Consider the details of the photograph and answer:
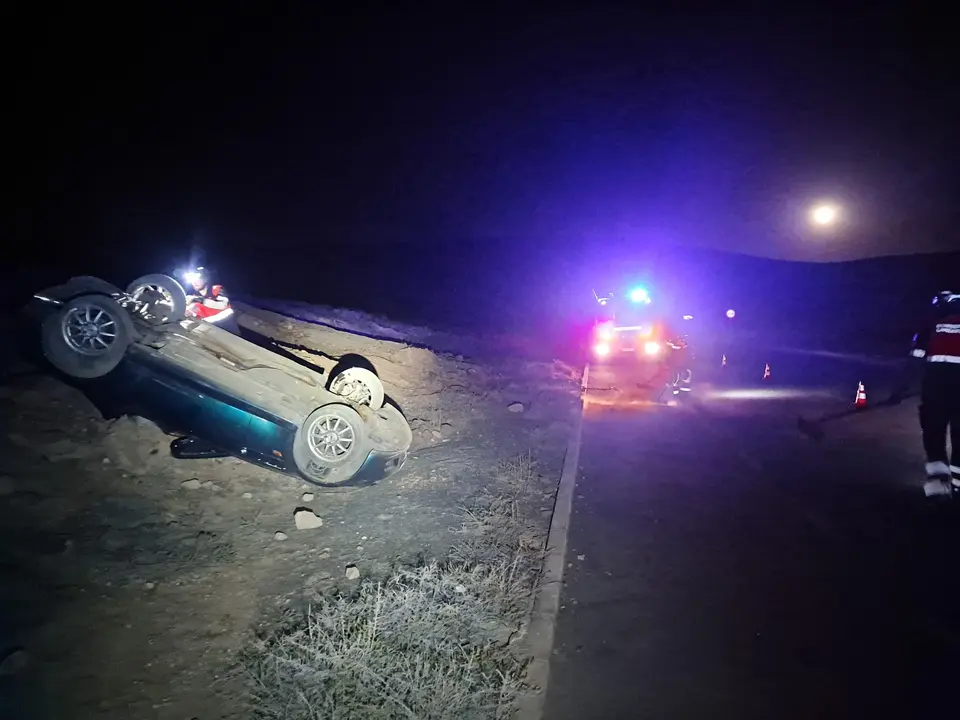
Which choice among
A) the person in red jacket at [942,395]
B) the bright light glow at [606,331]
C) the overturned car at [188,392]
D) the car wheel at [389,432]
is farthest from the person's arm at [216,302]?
the person in red jacket at [942,395]

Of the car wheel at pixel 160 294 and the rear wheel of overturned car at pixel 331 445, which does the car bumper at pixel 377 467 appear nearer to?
the rear wheel of overturned car at pixel 331 445

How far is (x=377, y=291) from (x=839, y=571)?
27.4 meters

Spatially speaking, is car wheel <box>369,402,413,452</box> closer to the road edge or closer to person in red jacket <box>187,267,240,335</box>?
the road edge

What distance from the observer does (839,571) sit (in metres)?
5.57

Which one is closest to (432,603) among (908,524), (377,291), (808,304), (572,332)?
(908,524)

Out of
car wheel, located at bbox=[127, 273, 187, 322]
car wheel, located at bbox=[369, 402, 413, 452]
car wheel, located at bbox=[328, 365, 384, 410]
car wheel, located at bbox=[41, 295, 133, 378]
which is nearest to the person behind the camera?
car wheel, located at bbox=[41, 295, 133, 378]

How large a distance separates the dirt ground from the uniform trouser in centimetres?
411

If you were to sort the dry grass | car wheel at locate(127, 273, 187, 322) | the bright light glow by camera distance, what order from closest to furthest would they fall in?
1. the dry grass
2. car wheel at locate(127, 273, 187, 322)
3. the bright light glow

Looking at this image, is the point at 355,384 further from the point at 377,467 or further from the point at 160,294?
the point at 160,294

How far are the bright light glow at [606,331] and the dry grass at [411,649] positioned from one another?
28.0 feet

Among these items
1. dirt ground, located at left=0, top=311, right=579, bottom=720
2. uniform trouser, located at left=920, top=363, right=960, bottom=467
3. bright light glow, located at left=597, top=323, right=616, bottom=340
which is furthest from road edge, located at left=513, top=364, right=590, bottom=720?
bright light glow, located at left=597, top=323, right=616, bottom=340

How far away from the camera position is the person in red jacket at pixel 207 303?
914cm

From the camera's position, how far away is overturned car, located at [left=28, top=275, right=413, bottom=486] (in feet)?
21.5

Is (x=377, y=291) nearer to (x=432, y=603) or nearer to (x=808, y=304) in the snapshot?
(x=808, y=304)
